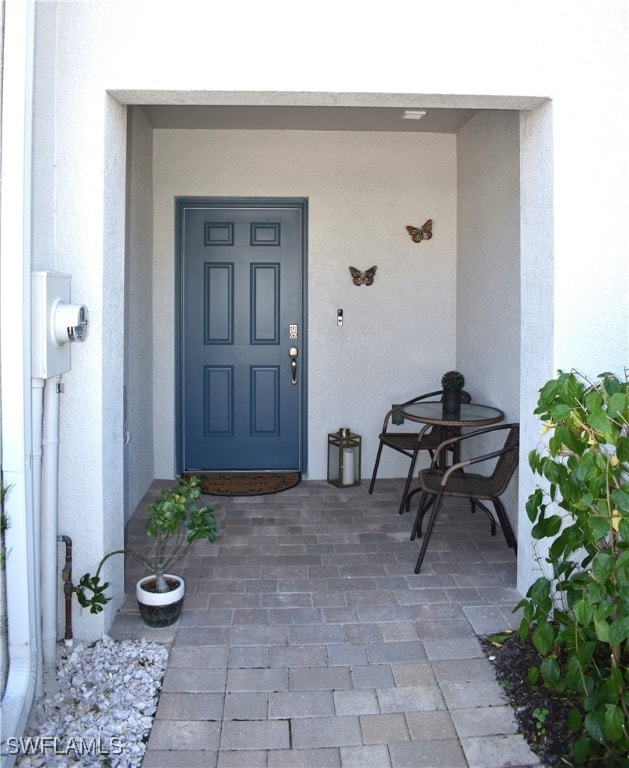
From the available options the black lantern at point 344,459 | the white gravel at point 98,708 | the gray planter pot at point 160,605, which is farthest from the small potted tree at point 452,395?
the white gravel at point 98,708

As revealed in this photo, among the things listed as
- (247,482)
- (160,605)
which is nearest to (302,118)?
(247,482)

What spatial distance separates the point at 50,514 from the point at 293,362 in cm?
290

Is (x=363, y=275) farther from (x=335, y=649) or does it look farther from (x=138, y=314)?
(x=335, y=649)

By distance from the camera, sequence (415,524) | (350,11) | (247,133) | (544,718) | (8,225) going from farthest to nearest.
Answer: (247,133)
(415,524)
(350,11)
(544,718)
(8,225)

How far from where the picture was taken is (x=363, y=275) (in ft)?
17.4

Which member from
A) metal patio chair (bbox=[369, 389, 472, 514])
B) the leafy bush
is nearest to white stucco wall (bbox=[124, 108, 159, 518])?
metal patio chair (bbox=[369, 389, 472, 514])

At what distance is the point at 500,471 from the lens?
12.1 ft

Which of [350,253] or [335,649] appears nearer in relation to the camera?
[335,649]

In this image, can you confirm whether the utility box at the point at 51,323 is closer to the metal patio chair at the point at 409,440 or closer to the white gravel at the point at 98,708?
the white gravel at the point at 98,708

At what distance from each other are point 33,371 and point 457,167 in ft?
12.4

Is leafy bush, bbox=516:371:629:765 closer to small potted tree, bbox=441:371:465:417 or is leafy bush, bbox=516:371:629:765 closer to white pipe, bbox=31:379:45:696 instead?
white pipe, bbox=31:379:45:696

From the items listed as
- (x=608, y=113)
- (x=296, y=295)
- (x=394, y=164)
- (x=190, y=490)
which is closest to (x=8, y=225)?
(x=190, y=490)

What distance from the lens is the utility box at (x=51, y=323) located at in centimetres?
241

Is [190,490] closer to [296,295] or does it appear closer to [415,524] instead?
[415,524]
